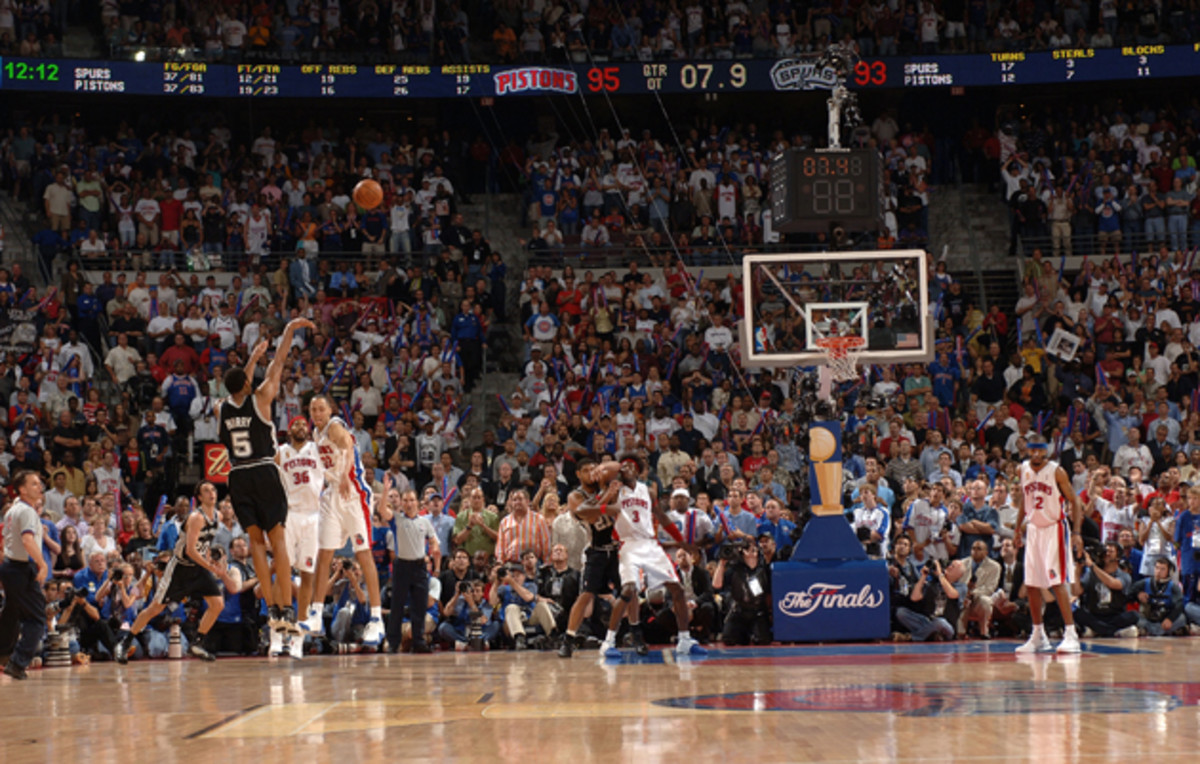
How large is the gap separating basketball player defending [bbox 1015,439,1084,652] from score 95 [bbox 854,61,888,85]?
48.2 feet

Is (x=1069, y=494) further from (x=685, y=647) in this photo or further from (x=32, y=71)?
(x=32, y=71)

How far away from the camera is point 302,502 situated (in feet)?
40.6

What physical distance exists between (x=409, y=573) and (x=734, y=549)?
11.2 ft

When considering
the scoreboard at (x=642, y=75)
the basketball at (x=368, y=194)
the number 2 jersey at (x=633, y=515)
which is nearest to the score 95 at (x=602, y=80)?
the scoreboard at (x=642, y=75)

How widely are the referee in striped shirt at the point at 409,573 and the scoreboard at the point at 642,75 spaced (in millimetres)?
13459

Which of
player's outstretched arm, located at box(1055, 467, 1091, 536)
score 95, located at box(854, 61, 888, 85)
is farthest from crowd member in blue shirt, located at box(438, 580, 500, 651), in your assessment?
score 95, located at box(854, 61, 888, 85)

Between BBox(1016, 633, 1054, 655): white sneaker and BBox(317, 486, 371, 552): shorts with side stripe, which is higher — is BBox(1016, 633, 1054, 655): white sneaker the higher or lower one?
the lower one

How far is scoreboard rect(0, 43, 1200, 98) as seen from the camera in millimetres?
26156

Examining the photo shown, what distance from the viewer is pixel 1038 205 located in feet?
83.2

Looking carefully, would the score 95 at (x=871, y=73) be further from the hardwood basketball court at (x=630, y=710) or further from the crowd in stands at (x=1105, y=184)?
the hardwood basketball court at (x=630, y=710)

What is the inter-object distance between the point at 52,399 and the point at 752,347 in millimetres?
10824

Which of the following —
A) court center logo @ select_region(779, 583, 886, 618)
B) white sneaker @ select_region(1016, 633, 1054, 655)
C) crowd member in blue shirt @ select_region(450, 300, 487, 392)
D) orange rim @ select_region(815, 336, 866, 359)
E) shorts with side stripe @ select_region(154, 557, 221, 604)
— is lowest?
white sneaker @ select_region(1016, 633, 1054, 655)

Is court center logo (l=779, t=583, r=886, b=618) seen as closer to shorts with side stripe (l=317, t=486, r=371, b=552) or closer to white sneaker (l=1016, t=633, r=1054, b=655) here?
white sneaker (l=1016, t=633, r=1054, b=655)

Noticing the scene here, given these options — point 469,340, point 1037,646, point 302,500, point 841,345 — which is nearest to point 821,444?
point 841,345
